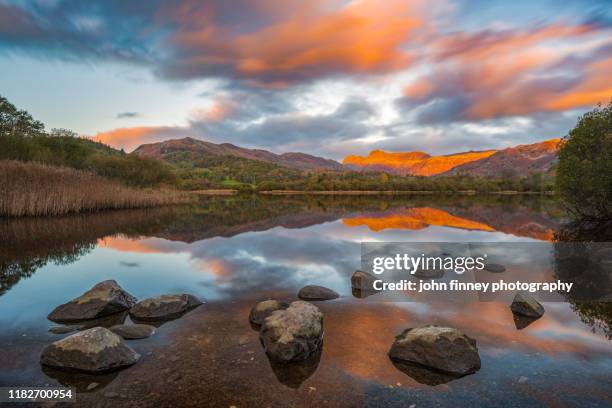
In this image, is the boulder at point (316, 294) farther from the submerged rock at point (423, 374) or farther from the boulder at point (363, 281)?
the submerged rock at point (423, 374)

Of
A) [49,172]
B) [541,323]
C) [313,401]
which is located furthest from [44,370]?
[49,172]

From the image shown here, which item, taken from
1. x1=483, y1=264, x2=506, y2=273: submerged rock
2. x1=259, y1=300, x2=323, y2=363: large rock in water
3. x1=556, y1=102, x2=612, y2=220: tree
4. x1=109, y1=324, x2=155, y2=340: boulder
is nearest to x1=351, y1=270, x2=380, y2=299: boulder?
x1=259, y1=300, x2=323, y2=363: large rock in water

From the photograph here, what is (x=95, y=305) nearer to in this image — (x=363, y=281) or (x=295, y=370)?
(x=295, y=370)

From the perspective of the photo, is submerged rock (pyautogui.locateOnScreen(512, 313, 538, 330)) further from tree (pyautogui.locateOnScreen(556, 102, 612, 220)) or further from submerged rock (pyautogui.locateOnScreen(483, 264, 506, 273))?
tree (pyautogui.locateOnScreen(556, 102, 612, 220))

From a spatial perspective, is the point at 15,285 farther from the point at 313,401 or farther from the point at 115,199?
the point at 115,199

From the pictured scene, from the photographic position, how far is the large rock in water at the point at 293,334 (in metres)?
6.86

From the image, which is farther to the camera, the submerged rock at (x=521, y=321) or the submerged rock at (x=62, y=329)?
the submerged rock at (x=521, y=321)

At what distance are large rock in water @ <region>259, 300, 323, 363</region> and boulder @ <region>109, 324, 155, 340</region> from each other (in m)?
2.66

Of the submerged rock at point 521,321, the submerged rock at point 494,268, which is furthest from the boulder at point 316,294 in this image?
the submerged rock at point 494,268

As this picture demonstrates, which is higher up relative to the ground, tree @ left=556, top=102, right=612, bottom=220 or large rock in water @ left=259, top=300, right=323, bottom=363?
tree @ left=556, top=102, right=612, bottom=220

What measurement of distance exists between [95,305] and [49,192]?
25506 millimetres

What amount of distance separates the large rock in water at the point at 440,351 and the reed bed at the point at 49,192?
31.0 metres

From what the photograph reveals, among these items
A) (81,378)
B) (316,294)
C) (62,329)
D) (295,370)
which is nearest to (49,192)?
(62,329)

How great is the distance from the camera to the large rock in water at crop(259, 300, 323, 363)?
686 centimetres
